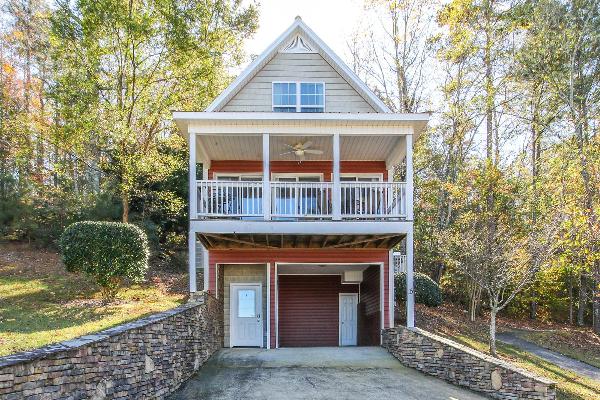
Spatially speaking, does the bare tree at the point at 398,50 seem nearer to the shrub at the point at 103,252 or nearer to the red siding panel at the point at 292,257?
the red siding panel at the point at 292,257

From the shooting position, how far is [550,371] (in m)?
13.9

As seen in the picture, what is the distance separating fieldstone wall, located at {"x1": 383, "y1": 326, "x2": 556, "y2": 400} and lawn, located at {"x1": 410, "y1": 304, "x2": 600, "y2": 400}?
274 centimetres

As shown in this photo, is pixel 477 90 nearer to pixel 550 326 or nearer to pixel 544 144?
pixel 544 144

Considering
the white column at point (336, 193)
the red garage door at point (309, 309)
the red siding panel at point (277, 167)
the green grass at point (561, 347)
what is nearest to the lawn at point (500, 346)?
the green grass at point (561, 347)

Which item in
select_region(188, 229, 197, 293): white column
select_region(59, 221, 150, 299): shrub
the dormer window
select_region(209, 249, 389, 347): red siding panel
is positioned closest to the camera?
select_region(188, 229, 197, 293): white column

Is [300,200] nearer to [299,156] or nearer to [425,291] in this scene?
[299,156]

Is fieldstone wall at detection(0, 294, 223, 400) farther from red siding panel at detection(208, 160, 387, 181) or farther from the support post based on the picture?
the support post

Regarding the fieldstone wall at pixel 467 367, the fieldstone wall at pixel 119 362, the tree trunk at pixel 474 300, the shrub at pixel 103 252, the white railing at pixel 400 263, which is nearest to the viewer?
the fieldstone wall at pixel 119 362

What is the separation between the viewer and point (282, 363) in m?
11.9

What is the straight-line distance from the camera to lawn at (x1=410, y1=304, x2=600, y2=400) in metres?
12.4

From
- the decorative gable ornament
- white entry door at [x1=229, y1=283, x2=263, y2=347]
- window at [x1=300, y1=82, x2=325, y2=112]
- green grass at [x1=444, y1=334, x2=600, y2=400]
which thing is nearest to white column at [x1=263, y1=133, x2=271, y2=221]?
window at [x1=300, y1=82, x2=325, y2=112]

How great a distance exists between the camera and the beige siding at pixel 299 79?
1484cm

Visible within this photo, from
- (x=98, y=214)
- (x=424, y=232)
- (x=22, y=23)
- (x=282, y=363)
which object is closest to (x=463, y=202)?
(x=424, y=232)

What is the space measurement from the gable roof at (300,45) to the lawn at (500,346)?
24.9 feet
